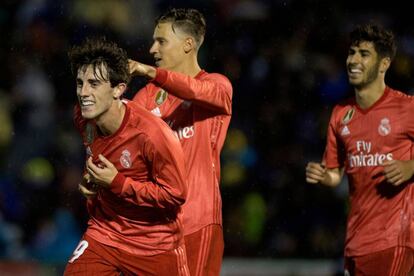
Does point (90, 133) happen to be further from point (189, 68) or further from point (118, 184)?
point (189, 68)

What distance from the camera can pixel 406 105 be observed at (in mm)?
6926

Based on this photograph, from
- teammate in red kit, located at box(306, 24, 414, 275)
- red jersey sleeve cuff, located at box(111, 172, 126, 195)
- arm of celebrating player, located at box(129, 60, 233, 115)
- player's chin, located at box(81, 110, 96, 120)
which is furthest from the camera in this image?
teammate in red kit, located at box(306, 24, 414, 275)

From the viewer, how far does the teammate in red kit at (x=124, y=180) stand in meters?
5.48

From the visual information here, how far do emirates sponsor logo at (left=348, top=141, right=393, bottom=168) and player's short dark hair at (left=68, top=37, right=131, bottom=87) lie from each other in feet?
6.23

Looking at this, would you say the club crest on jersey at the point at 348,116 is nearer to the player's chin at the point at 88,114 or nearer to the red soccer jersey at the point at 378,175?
the red soccer jersey at the point at 378,175

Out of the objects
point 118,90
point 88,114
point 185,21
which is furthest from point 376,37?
point 88,114

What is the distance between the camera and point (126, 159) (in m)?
5.57

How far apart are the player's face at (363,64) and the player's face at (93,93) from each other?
6.70 ft

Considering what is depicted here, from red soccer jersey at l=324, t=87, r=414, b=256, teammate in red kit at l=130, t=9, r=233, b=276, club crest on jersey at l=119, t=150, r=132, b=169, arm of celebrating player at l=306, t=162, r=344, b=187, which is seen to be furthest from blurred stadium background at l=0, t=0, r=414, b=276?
club crest on jersey at l=119, t=150, r=132, b=169

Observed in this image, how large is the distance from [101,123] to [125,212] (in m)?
0.47

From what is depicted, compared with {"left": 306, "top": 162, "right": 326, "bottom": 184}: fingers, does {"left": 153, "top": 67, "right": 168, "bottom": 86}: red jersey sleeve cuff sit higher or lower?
higher

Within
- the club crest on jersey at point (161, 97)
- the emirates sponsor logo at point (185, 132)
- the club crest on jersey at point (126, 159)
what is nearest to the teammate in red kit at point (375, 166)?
the emirates sponsor logo at point (185, 132)

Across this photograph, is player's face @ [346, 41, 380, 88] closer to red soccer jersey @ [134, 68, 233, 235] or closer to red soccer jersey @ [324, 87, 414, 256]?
red soccer jersey @ [324, 87, 414, 256]

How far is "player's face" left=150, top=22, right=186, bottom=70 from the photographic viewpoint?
648cm
